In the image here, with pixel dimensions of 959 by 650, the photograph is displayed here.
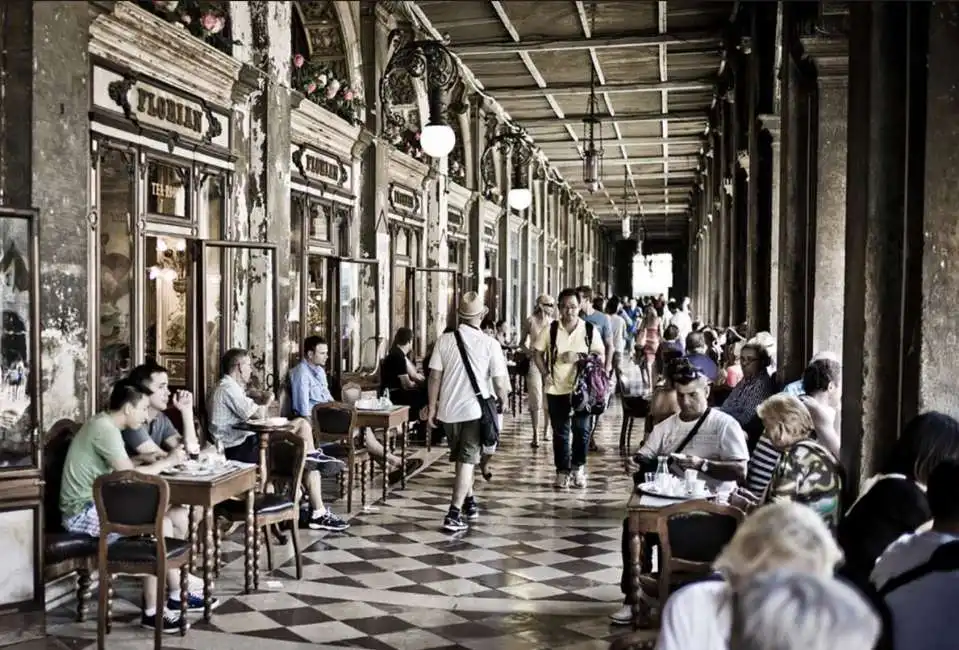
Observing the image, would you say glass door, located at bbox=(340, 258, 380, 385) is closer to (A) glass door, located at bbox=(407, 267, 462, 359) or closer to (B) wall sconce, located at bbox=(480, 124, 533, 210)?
(A) glass door, located at bbox=(407, 267, 462, 359)

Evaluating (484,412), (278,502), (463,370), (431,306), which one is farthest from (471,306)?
(431,306)

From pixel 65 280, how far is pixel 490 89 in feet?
37.8

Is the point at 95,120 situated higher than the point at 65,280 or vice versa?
the point at 95,120

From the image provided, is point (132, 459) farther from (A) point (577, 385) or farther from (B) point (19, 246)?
(A) point (577, 385)

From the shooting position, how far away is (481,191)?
54.7 ft

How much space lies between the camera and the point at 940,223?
4273 mm

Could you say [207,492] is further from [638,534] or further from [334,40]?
[334,40]

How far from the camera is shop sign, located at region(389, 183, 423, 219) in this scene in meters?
11.9

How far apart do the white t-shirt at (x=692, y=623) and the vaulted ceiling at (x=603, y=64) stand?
6.18 metres

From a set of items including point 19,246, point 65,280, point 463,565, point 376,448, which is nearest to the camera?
point 19,246

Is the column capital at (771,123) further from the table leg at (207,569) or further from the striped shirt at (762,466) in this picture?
the table leg at (207,569)

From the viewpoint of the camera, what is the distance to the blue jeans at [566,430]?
9.01 meters

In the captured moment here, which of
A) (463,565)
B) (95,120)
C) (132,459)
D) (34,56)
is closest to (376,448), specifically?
(463,565)

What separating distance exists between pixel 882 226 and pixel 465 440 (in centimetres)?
346
